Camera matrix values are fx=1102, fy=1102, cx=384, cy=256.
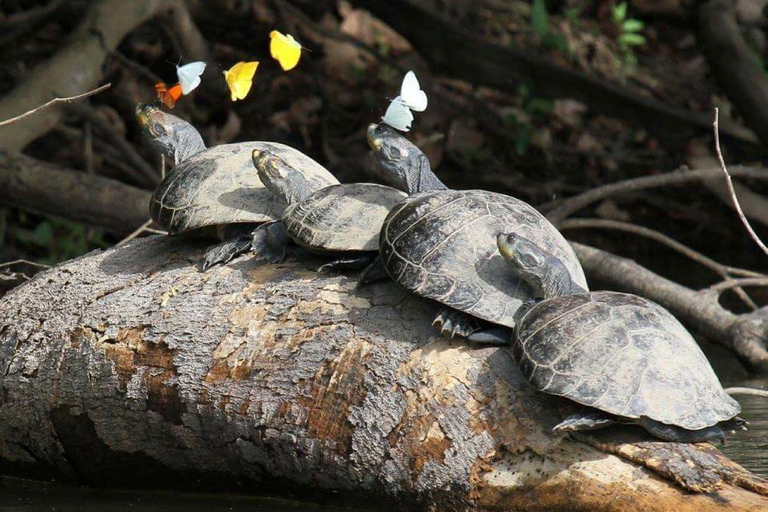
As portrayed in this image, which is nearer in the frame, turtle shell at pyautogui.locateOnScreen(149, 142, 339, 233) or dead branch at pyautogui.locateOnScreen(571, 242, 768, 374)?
turtle shell at pyautogui.locateOnScreen(149, 142, 339, 233)

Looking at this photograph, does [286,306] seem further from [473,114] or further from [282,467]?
[473,114]

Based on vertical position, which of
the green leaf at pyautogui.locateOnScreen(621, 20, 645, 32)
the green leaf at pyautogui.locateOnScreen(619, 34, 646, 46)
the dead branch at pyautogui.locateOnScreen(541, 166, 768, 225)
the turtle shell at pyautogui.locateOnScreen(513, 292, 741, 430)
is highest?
the turtle shell at pyautogui.locateOnScreen(513, 292, 741, 430)

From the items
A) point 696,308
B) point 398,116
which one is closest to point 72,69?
point 398,116

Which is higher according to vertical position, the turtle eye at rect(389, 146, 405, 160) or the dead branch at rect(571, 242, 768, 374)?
the turtle eye at rect(389, 146, 405, 160)

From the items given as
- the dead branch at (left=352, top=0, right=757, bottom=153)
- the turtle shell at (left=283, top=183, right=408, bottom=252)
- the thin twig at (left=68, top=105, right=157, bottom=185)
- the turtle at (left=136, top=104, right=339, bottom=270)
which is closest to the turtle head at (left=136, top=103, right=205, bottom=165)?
the turtle at (left=136, top=104, right=339, bottom=270)

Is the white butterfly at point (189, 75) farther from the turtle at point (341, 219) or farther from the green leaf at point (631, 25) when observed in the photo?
the green leaf at point (631, 25)

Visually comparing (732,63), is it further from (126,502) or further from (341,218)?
(126,502)

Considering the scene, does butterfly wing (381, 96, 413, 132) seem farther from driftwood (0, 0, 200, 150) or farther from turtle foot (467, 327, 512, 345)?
driftwood (0, 0, 200, 150)
